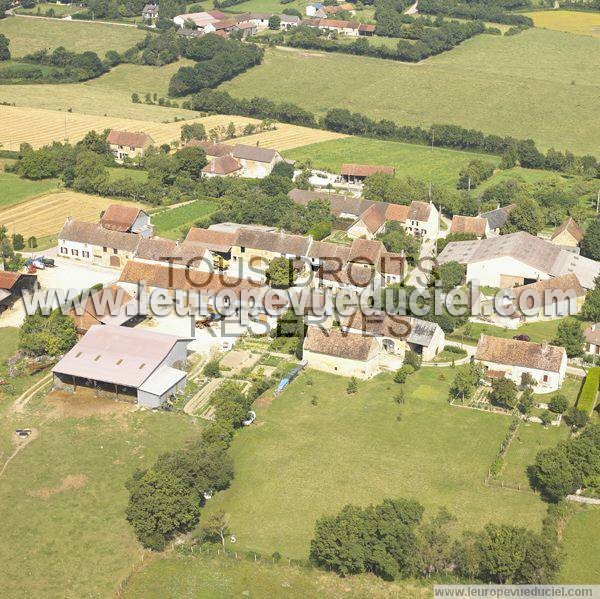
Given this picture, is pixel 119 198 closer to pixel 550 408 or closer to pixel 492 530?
pixel 550 408

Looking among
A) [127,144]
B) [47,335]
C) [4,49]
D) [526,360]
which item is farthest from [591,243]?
[4,49]

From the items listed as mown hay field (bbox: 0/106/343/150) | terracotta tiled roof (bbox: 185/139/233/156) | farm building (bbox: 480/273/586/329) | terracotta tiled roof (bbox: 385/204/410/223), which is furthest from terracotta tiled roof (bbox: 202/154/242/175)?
farm building (bbox: 480/273/586/329)

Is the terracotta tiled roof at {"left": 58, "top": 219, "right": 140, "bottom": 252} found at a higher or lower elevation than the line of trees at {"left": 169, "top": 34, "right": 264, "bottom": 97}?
lower

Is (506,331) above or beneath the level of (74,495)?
beneath

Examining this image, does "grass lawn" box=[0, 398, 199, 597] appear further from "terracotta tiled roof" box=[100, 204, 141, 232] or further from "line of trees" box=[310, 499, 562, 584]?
"terracotta tiled roof" box=[100, 204, 141, 232]

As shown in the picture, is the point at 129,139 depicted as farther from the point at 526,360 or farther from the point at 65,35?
the point at 526,360
